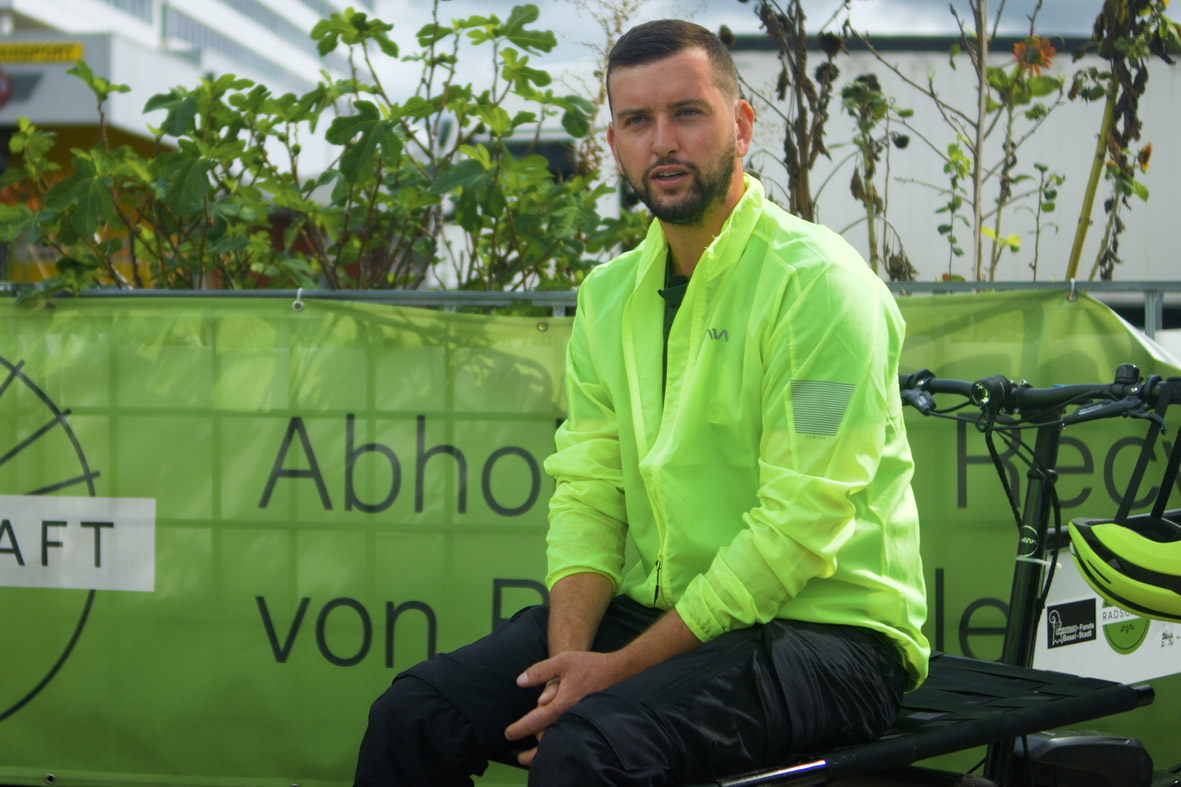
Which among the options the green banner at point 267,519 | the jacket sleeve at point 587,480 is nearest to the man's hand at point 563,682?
the jacket sleeve at point 587,480

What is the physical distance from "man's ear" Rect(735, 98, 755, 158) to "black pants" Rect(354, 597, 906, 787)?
3.37 ft

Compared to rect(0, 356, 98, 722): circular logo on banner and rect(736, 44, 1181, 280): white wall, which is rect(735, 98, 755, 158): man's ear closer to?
rect(736, 44, 1181, 280): white wall

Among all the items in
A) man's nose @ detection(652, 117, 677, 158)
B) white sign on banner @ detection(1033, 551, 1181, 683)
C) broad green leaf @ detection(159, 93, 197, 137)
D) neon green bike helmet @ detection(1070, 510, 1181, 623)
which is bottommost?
white sign on banner @ detection(1033, 551, 1181, 683)

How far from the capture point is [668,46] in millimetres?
2494

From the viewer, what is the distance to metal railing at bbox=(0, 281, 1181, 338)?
3613 mm

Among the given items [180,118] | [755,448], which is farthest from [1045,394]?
[180,118]

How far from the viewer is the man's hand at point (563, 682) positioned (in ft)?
7.38

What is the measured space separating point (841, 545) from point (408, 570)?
1881 millimetres

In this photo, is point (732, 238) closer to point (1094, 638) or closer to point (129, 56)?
point (1094, 638)

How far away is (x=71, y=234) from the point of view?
405 cm

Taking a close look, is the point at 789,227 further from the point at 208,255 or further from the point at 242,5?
the point at 242,5

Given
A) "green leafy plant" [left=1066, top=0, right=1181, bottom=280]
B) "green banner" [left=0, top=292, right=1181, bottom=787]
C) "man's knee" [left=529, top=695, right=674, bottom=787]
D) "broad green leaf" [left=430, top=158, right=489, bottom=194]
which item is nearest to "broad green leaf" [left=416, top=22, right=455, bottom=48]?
"broad green leaf" [left=430, top=158, right=489, bottom=194]

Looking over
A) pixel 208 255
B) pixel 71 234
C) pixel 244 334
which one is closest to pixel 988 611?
pixel 244 334

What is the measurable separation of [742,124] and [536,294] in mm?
1281
